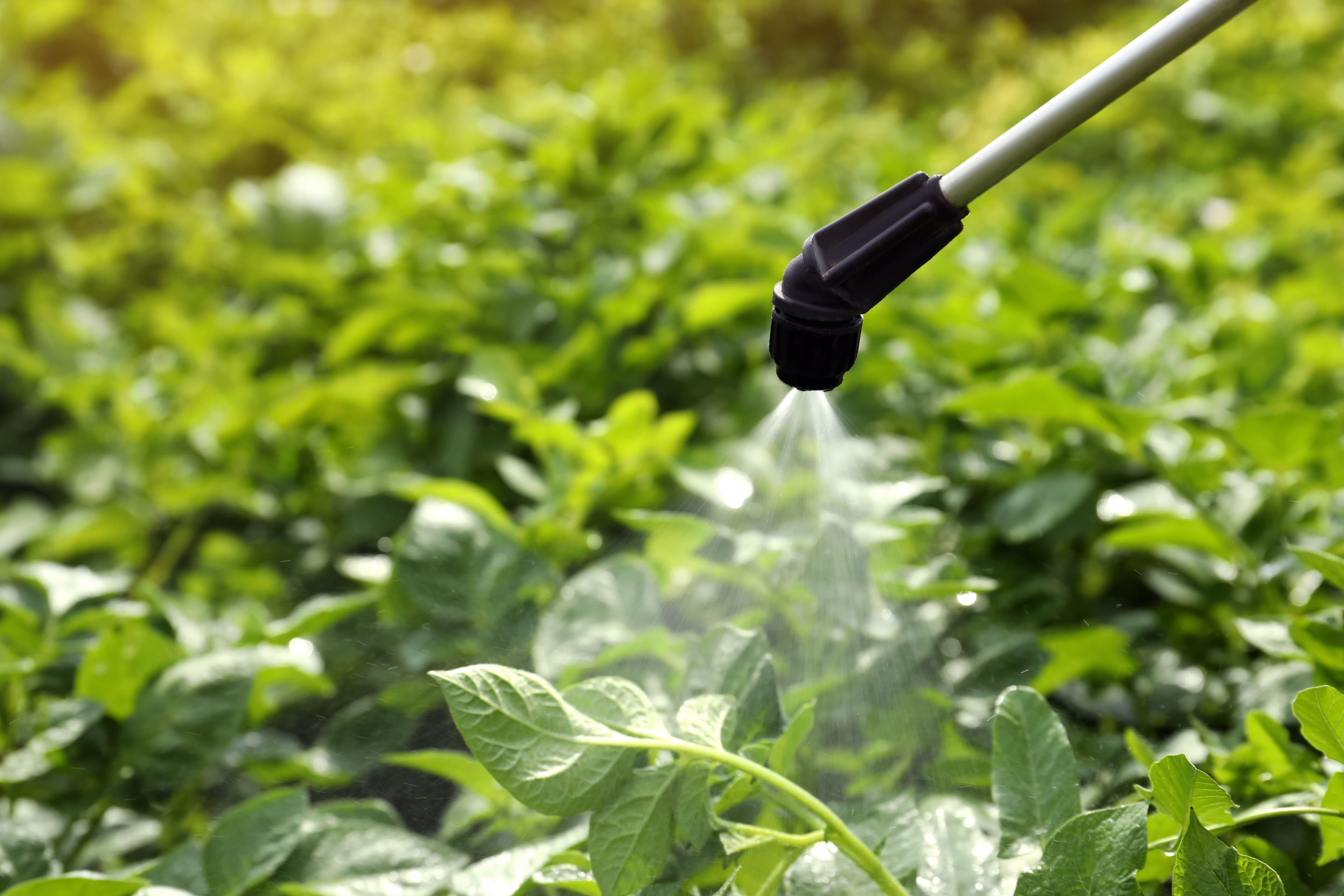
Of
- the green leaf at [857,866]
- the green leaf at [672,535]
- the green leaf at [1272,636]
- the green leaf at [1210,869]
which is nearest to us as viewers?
the green leaf at [1210,869]

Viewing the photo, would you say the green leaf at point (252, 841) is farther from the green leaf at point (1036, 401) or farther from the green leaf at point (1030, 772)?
the green leaf at point (1036, 401)

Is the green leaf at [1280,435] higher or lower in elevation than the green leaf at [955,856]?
lower

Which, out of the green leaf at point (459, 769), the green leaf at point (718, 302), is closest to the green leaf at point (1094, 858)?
the green leaf at point (459, 769)

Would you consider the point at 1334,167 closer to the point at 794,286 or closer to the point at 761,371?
the point at 761,371

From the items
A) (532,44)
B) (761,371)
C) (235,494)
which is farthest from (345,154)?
(761,371)

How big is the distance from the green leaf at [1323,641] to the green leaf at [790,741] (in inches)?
15.2

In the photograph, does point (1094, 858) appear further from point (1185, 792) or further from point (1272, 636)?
point (1272, 636)

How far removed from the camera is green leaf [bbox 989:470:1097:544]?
1102 mm

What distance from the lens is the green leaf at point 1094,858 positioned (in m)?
0.62

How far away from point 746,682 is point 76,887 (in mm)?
464

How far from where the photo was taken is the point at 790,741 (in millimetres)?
694

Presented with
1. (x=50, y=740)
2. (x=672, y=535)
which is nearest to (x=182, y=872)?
(x=50, y=740)

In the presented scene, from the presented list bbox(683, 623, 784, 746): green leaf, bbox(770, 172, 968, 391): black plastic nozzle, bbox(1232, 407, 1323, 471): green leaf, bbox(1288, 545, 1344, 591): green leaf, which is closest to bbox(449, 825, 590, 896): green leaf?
bbox(683, 623, 784, 746): green leaf

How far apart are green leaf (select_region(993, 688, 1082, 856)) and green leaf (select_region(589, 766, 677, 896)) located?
239mm
